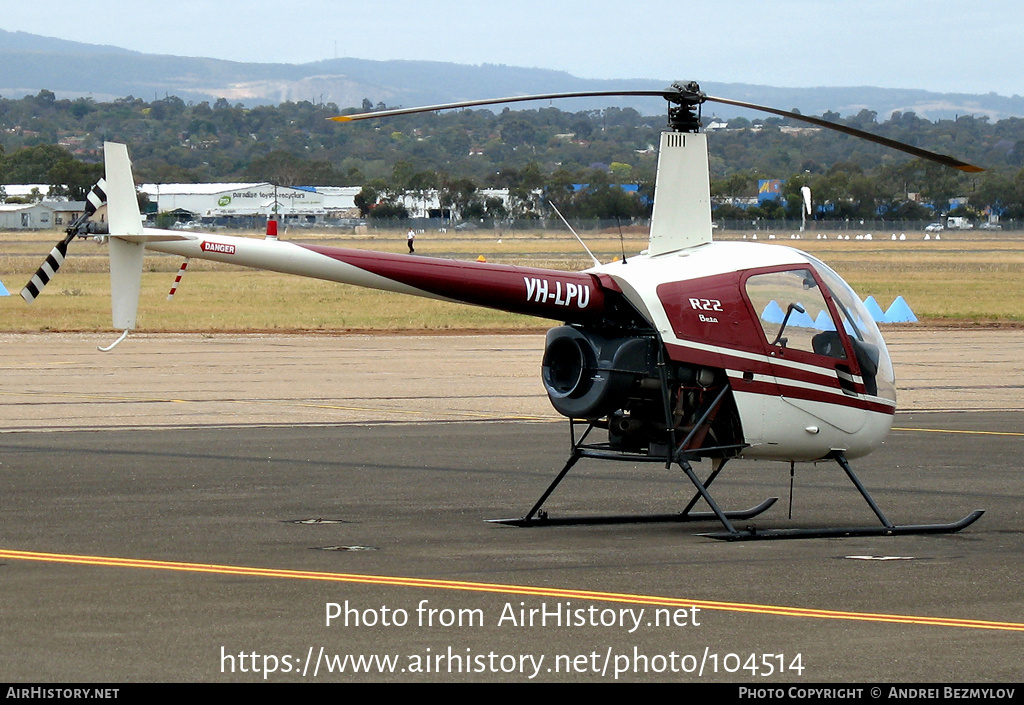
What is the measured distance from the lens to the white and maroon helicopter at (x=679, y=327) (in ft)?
38.7

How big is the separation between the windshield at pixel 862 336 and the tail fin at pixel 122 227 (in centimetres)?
613

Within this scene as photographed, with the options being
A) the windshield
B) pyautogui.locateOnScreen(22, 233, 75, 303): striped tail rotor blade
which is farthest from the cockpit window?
pyautogui.locateOnScreen(22, 233, 75, 303): striped tail rotor blade

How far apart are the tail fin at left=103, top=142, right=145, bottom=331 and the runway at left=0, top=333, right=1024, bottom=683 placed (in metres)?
2.06

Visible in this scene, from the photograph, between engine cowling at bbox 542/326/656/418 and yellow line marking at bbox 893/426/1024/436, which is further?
yellow line marking at bbox 893/426/1024/436

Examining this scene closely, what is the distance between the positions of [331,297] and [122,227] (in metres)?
39.8

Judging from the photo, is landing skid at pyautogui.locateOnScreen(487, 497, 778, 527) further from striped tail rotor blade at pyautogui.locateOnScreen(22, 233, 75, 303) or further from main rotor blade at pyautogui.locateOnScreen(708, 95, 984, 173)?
striped tail rotor blade at pyautogui.locateOnScreen(22, 233, 75, 303)

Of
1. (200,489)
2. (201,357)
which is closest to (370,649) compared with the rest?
(200,489)

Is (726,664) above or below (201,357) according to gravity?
above

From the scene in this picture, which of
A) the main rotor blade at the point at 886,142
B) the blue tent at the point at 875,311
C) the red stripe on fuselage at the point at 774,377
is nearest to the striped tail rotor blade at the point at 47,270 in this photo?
the red stripe on fuselage at the point at 774,377

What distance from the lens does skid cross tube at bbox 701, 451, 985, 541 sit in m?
11.6

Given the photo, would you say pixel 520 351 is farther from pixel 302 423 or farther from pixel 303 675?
pixel 303 675

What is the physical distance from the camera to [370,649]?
7.89 m

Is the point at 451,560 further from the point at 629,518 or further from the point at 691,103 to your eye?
the point at 691,103

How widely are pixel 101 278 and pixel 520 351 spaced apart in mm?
33690
